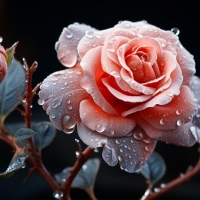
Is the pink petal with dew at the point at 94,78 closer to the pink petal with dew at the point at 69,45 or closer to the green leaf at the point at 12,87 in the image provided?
the pink petal with dew at the point at 69,45

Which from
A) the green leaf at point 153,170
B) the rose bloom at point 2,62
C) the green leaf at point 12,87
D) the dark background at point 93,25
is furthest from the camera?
the dark background at point 93,25

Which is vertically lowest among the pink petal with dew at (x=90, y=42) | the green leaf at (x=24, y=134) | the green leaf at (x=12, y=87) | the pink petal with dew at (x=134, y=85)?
the green leaf at (x=12, y=87)

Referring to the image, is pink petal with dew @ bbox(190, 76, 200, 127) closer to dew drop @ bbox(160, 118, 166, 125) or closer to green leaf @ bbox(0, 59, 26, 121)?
dew drop @ bbox(160, 118, 166, 125)

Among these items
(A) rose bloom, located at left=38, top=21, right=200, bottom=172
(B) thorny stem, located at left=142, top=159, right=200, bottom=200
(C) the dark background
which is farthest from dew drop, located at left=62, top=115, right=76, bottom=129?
(C) the dark background

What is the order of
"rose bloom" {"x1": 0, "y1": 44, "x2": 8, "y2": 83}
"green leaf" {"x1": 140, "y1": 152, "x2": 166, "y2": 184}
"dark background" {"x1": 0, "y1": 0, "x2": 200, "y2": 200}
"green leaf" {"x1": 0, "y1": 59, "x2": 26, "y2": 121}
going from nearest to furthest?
"rose bloom" {"x1": 0, "y1": 44, "x2": 8, "y2": 83}
"green leaf" {"x1": 0, "y1": 59, "x2": 26, "y2": 121}
"green leaf" {"x1": 140, "y1": 152, "x2": 166, "y2": 184}
"dark background" {"x1": 0, "y1": 0, "x2": 200, "y2": 200}

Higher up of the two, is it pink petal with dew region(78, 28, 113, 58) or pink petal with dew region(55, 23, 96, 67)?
pink petal with dew region(78, 28, 113, 58)

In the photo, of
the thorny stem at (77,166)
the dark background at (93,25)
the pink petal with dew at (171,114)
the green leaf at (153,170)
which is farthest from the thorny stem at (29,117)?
the dark background at (93,25)
